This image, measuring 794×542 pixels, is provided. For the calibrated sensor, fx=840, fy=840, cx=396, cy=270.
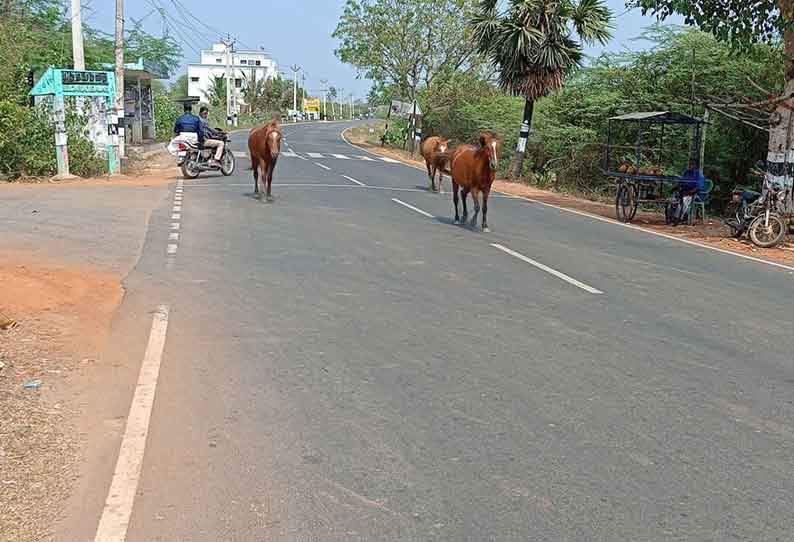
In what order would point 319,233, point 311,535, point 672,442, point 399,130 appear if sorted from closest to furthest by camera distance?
1. point 311,535
2. point 672,442
3. point 319,233
4. point 399,130

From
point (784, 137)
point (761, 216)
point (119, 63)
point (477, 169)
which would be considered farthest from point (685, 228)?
point (119, 63)

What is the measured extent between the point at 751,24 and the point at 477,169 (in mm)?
6592

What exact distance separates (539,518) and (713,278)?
7.48m

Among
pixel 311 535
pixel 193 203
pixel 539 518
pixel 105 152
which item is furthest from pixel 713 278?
pixel 105 152

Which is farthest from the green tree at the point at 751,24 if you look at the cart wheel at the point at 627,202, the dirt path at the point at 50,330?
the dirt path at the point at 50,330

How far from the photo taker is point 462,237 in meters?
13.3

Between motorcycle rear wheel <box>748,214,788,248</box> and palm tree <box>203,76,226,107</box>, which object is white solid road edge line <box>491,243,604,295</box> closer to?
motorcycle rear wheel <box>748,214,788,248</box>

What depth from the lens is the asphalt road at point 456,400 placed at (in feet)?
13.2

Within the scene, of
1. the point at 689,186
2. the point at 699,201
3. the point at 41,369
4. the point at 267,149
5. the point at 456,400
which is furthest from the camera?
the point at 699,201

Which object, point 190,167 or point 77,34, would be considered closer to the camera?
point 77,34

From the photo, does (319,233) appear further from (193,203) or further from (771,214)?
(771,214)

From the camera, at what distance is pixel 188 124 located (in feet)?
75.7

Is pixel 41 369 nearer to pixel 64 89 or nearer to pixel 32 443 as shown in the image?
pixel 32 443

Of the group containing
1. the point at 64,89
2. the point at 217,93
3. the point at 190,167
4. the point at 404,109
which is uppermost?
the point at 217,93
